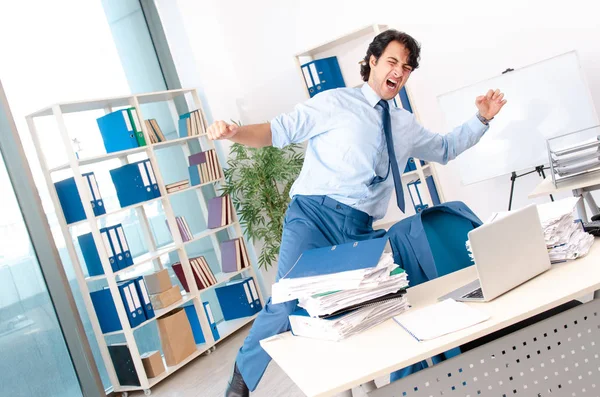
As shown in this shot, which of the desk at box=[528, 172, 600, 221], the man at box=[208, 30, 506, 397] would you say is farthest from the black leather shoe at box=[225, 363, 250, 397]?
the desk at box=[528, 172, 600, 221]

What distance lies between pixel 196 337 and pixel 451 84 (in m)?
Result: 2.79

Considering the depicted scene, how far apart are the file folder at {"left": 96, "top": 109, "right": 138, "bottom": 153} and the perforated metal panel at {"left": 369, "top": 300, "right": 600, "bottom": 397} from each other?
3.34 meters

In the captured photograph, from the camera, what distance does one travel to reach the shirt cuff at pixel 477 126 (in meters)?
2.89

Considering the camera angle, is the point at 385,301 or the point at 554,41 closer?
the point at 385,301

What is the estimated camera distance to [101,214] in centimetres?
417

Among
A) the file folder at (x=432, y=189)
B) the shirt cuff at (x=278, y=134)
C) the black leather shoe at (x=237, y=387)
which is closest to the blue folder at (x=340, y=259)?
the black leather shoe at (x=237, y=387)

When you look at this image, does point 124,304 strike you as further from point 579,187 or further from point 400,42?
point 579,187

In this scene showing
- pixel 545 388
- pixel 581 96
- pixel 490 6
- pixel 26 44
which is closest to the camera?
pixel 545 388

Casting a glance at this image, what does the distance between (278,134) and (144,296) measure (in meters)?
2.00

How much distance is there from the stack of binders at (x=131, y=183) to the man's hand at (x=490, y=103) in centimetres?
255

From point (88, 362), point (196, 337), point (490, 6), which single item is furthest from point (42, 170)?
point (490, 6)

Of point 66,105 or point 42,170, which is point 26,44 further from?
point 42,170

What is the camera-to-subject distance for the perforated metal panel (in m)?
1.55

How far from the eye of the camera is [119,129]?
442 cm
